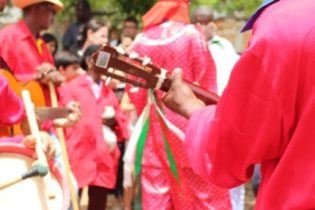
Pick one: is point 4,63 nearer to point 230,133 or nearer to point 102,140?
point 102,140

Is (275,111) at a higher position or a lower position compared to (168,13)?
higher

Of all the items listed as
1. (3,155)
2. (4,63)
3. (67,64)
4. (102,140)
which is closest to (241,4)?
(67,64)

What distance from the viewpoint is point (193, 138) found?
6.96ft

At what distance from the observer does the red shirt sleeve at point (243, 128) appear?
1.83 meters

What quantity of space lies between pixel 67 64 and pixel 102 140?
1.21m

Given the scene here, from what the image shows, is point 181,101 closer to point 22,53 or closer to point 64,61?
point 22,53

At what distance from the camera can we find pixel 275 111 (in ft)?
5.98

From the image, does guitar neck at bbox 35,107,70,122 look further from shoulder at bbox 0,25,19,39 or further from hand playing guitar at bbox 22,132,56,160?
hand playing guitar at bbox 22,132,56,160

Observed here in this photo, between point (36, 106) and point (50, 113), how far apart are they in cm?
30

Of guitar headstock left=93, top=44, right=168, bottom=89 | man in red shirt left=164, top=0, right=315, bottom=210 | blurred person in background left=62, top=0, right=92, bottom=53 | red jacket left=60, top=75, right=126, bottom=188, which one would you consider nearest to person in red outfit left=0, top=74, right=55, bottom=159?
guitar headstock left=93, top=44, right=168, bottom=89

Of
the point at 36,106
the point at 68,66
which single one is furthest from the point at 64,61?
the point at 36,106

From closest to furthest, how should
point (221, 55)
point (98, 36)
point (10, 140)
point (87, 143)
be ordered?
point (10, 140) → point (221, 55) → point (87, 143) → point (98, 36)

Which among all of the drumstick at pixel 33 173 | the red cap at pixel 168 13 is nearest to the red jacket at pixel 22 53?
the red cap at pixel 168 13

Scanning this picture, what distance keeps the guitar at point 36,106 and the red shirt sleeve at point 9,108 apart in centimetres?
19
